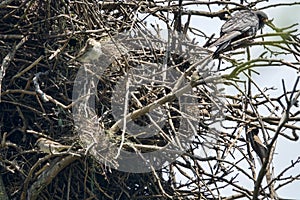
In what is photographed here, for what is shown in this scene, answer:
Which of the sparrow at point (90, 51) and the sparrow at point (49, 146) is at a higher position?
the sparrow at point (90, 51)

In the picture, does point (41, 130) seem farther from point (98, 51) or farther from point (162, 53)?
point (162, 53)

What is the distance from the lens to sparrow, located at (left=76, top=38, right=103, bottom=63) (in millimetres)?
2902

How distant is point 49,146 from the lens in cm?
262

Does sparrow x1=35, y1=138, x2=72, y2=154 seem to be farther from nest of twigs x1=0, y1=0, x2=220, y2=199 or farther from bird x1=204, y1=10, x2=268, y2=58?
bird x1=204, y1=10, x2=268, y2=58

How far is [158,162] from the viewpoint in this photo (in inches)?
118

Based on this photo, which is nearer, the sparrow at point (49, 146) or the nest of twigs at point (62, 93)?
the sparrow at point (49, 146)

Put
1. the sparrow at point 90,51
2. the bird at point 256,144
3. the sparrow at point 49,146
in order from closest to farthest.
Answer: the sparrow at point 49,146
the bird at point 256,144
the sparrow at point 90,51

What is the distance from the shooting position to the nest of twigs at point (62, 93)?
2857 mm

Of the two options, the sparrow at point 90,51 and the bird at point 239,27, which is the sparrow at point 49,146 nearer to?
the sparrow at point 90,51

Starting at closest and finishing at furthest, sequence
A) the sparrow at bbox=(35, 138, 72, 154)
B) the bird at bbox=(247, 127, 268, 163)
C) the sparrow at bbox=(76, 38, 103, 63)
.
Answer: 1. the sparrow at bbox=(35, 138, 72, 154)
2. the bird at bbox=(247, 127, 268, 163)
3. the sparrow at bbox=(76, 38, 103, 63)

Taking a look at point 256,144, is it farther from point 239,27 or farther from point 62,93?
point 62,93

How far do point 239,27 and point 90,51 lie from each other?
0.66 meters

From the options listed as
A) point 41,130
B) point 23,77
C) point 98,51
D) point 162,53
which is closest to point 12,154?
point 41,130

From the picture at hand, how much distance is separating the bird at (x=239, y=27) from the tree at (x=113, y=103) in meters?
0.05
